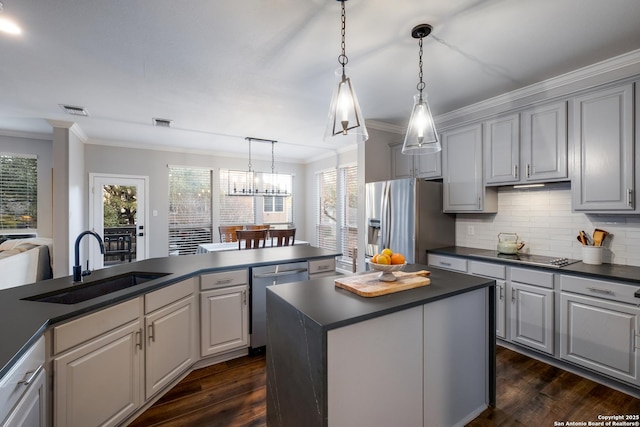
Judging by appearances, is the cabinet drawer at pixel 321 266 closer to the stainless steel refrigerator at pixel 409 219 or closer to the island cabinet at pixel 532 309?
the stainless steel refrigerator at pixel 409 219

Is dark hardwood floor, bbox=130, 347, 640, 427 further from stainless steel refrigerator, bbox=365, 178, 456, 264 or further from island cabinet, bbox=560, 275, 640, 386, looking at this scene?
stainless steel refrigerator, bbox=365, 178, 456, 264

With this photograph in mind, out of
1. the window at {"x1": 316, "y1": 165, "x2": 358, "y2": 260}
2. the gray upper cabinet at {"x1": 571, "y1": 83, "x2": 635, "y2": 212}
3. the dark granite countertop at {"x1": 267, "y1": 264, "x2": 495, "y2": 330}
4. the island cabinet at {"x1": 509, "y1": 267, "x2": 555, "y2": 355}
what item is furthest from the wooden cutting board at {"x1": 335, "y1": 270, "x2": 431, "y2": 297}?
the window at {"x1": 316, "y1": 165, "x2": 358, "y2": 260}

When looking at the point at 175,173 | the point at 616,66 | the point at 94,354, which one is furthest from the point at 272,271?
the point at 175,173

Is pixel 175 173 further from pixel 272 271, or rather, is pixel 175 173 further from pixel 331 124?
pixel 331 124

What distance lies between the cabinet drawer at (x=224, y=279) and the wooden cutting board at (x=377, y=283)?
42.1 inches

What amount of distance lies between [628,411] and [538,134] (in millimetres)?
2236

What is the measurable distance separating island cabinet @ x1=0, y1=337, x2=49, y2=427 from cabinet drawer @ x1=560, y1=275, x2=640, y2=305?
131 inches

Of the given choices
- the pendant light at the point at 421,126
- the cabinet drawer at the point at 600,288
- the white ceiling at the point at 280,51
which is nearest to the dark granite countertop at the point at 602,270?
the cabinet drawer at the point at 600,288

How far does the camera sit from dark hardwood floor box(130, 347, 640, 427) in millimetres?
1801

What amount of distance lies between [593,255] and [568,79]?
1606 millimetres

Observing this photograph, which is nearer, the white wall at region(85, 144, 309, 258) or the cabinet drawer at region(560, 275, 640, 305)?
the cabinet drawer at region(560, 275, 640, 305)

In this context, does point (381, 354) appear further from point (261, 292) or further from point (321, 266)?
point (321, 266)

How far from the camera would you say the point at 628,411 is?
187 centimetres

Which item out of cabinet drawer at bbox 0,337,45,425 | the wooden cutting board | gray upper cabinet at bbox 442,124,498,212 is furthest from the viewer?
gray upper cabinet at bbox 442,124,498,212
